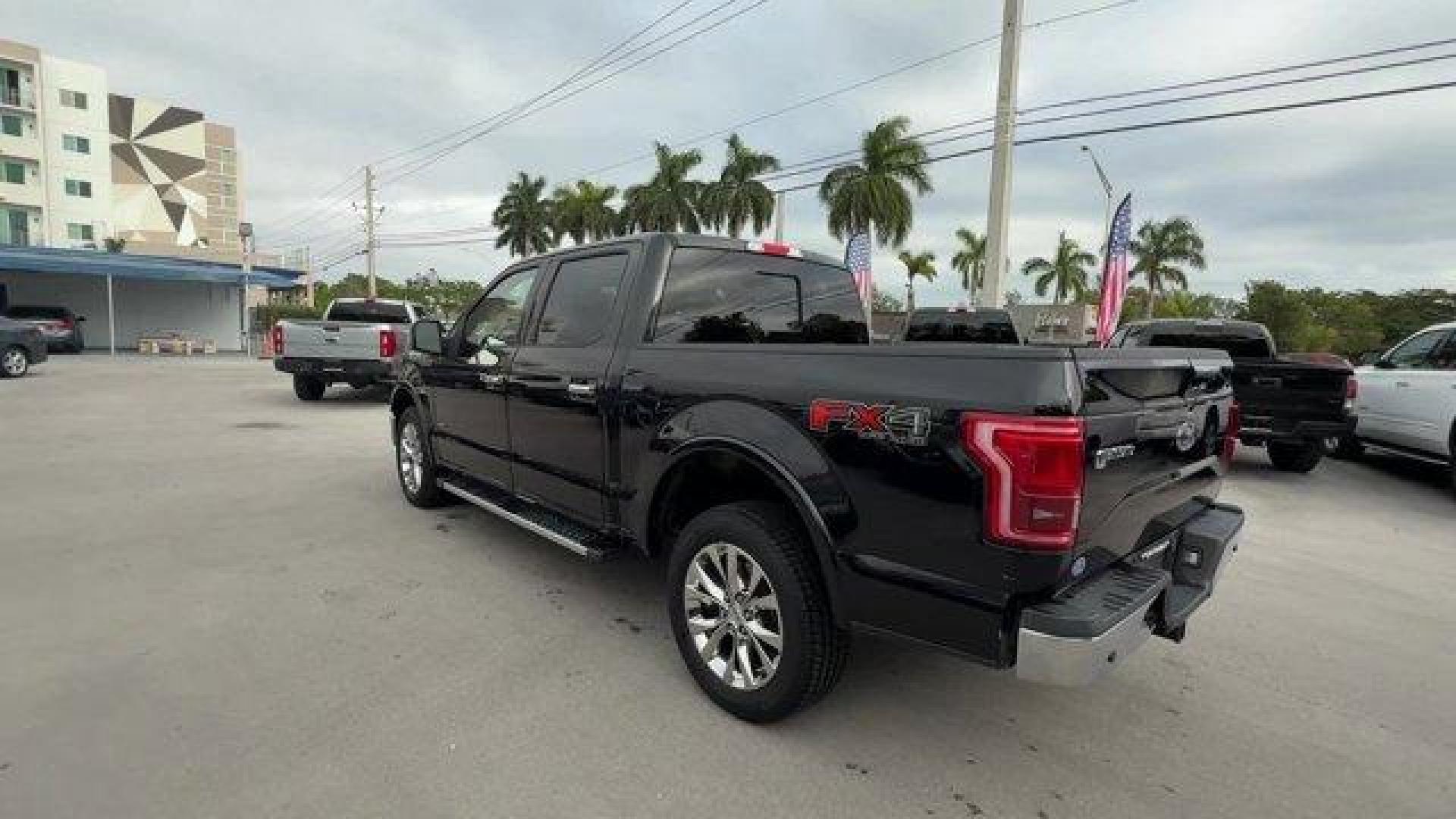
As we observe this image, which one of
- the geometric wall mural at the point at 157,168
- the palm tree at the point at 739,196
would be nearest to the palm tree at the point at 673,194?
the palm tree at the point at 739,196

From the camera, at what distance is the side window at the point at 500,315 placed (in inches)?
179

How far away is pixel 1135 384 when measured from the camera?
253cm

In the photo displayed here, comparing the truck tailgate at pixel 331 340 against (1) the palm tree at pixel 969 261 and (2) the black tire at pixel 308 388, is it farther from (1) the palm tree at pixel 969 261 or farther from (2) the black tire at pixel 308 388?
(1) the palm tree at pixel 969 261

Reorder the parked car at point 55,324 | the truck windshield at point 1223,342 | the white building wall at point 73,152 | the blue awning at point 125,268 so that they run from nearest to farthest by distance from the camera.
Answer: the truck windshield at point 1223,342, the parked car at point 55,324, the blue awning at point 125,268, the white building wall at point 73,152

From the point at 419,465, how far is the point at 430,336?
4.09 ft

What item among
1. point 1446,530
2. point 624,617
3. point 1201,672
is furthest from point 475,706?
point 1446,530

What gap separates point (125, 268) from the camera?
2638 cm

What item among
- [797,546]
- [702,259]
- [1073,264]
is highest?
[1073,264]

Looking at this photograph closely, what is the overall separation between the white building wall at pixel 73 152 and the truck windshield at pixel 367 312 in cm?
4611

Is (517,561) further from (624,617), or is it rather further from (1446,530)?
(1446,530)

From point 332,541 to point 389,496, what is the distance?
52.6 inches

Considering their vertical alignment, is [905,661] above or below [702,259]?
below

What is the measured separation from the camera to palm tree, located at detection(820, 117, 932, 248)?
108ft

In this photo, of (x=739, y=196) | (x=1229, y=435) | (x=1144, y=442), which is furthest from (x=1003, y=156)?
(x=739, y=196)
